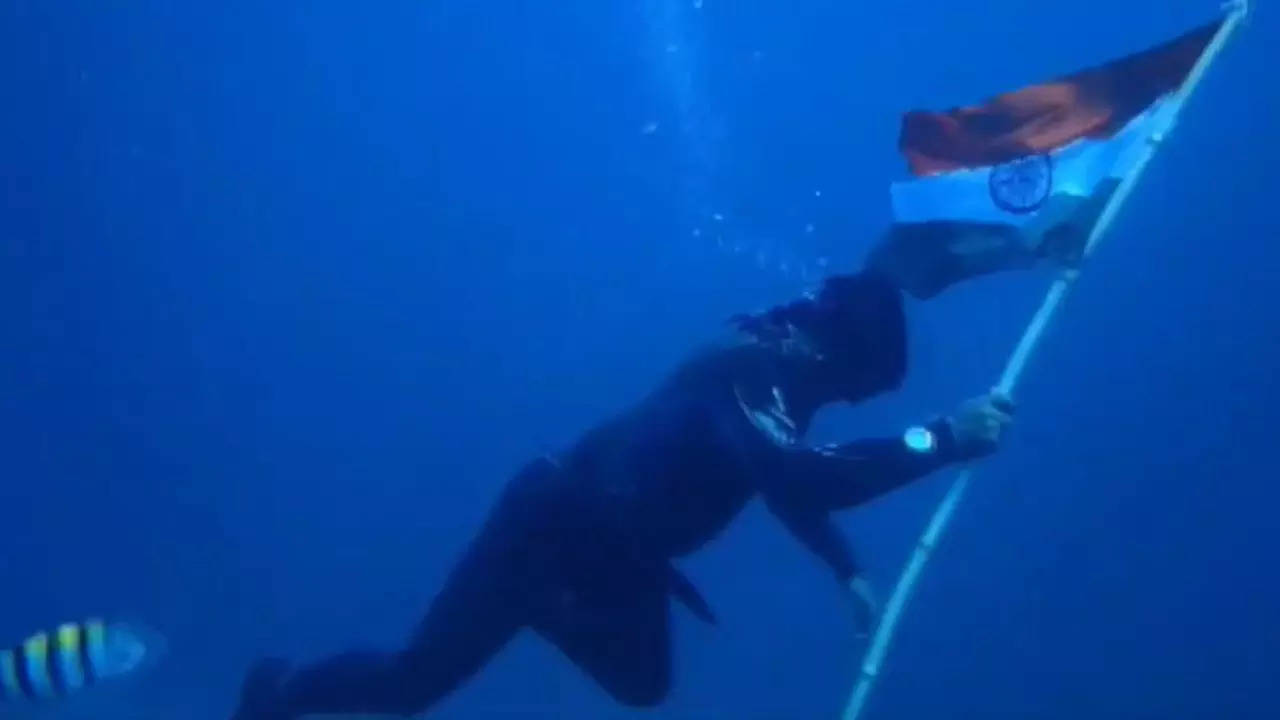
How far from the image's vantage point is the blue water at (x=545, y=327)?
25516mm

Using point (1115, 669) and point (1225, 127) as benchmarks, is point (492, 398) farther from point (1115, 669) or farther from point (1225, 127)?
point (1225, 127)

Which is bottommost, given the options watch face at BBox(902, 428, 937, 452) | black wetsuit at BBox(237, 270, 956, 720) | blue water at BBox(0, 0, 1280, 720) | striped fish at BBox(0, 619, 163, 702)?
watch face at BBox(902, 428, 937, 452)

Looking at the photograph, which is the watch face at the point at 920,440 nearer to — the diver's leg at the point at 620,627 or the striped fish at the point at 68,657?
the diver's leg at the point at 620,627

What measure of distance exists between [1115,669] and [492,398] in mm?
13427

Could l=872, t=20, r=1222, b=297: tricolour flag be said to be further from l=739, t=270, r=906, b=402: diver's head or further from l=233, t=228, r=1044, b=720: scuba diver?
l=739, t=270, r=906, b=402: diver's head

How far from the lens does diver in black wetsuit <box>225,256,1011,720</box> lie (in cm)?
611

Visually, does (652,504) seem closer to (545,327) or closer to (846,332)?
(846,332)

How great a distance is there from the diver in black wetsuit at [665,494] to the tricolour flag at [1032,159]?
2.27 feet

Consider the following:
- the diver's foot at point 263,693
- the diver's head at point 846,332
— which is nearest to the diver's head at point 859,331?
the diver's head at point 846,332

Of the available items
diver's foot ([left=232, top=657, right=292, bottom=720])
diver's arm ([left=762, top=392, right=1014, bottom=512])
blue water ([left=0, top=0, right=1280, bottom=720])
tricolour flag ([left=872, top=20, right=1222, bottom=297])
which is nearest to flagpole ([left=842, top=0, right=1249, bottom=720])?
tricolour flag ([left=872, top=20, right=1222, bottom=297])

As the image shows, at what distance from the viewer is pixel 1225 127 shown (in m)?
31.2

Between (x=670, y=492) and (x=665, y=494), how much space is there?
21 millimetres

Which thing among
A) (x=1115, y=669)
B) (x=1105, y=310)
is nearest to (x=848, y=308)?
(x=1115, y=669)

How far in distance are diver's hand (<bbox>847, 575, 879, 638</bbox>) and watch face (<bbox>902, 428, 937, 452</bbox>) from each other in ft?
1.78
